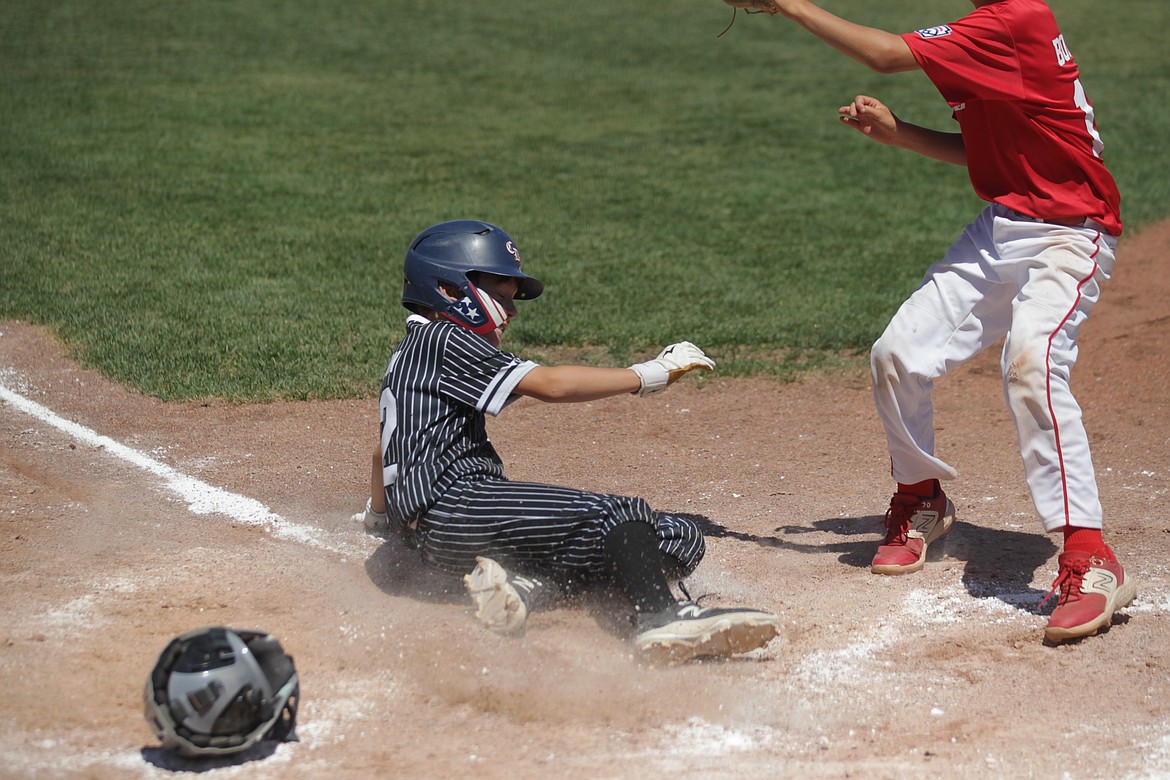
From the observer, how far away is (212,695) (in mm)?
3176

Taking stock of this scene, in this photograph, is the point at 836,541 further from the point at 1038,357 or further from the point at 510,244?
the point at 510,244

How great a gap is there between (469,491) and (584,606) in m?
0.55

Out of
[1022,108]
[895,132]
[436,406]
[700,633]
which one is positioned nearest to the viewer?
[700,633]

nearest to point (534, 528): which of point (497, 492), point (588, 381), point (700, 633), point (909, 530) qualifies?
point (497, 492)

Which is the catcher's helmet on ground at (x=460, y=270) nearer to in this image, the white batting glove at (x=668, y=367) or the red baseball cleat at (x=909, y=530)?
the white batting glove at (x=668, y=367)

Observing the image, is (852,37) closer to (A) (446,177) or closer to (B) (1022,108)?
(B) (1022,108)

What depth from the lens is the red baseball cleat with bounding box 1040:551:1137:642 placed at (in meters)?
4.07

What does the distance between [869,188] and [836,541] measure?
757 centimetres

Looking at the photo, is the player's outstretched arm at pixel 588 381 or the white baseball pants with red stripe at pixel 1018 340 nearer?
the player's outstretched arm at pixel 588 381

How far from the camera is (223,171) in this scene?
1163 centimetres

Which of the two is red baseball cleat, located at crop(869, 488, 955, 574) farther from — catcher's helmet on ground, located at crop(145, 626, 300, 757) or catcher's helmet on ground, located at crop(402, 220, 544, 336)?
catcher's helmet on ground, located at crop(145, 626, 300, 757)

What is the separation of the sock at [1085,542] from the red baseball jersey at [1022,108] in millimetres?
1098

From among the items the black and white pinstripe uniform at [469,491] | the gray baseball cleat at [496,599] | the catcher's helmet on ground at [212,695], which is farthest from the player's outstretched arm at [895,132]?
the catcher's helmet on ground at [212,695]

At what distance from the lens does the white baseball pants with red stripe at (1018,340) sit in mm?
4215
